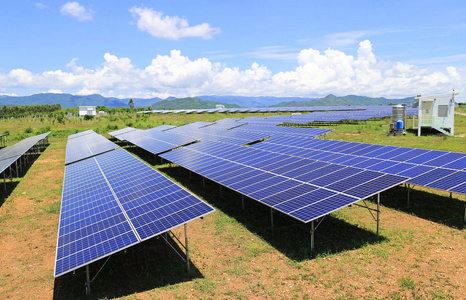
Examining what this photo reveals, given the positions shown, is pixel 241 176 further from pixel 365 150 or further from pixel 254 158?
pixel 365 150

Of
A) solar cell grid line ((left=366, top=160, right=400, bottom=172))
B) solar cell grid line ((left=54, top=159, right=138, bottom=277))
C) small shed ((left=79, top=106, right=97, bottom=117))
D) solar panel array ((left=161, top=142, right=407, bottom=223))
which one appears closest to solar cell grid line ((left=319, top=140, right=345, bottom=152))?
solar panel array ((left=161, top=142, right=407, bottom=223))

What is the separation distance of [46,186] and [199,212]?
751 inches

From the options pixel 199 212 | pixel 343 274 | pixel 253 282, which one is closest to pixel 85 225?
pixel 199 212

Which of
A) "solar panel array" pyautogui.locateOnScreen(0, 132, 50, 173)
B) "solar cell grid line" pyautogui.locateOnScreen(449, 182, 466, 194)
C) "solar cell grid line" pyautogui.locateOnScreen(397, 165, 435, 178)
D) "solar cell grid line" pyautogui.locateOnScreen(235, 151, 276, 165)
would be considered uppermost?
"solar panel array" pyautogui.locateOnScreen(0, 132, 50, 173)

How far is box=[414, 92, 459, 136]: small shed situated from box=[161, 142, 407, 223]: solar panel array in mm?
28765

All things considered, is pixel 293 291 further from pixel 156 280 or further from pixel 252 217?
pixel 252 217

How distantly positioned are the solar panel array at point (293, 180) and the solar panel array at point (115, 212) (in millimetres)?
3465

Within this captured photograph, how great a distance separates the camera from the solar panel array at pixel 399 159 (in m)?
14.8

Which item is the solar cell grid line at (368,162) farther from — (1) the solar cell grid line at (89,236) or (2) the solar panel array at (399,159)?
(1) the solar cell grid line at (89,236)

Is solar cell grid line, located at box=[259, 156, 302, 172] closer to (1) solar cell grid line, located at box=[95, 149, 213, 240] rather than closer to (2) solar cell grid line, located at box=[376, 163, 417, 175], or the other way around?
(2) solar cell grid line, located at box=[376, 163, 417, 175]

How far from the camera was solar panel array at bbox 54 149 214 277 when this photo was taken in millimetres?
9344

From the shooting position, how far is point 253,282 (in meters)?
10.3

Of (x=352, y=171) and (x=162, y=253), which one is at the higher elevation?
(x=352, y=171)

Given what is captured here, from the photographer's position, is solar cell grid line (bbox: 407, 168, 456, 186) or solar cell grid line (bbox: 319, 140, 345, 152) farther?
solar cell grid line (bbox: 319, 140, 345, 152)
